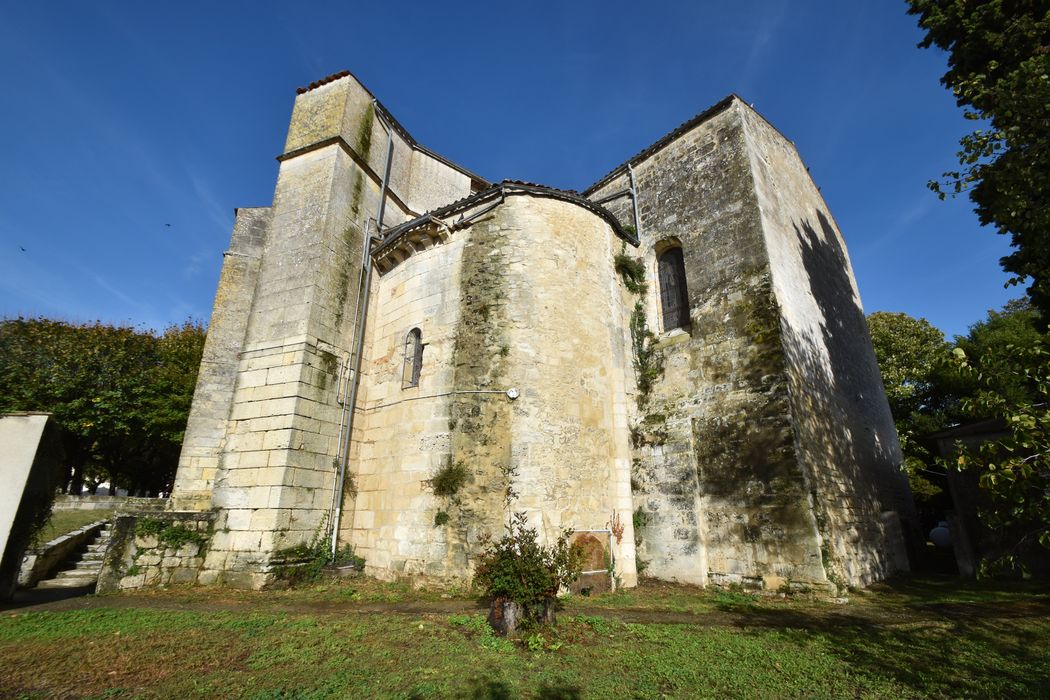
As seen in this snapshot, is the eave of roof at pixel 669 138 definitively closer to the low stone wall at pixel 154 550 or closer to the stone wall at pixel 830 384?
the stone wall at pixel 830 384

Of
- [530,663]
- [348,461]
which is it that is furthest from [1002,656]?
[348,461]

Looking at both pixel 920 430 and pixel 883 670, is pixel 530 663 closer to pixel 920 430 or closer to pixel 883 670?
pixel 883 670

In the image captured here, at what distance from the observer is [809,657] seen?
5.16m

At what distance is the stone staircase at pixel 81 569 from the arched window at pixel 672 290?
40.7 ft

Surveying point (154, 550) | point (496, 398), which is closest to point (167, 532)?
point (154, 550)

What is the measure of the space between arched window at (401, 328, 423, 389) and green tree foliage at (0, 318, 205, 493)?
15391 millimetres

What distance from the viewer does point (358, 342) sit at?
35.5 feet

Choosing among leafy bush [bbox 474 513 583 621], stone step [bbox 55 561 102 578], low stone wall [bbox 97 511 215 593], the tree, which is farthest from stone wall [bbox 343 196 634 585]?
the tree

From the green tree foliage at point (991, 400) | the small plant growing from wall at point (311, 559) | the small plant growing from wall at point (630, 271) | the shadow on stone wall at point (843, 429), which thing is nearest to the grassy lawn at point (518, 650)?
the small plant growing from wall at point (311, 559)

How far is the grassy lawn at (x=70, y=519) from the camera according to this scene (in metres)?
13.4

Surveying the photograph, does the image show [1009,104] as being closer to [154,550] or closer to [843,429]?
[843,429]

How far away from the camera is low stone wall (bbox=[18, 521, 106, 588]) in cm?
954

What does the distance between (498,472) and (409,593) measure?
99.4 inches

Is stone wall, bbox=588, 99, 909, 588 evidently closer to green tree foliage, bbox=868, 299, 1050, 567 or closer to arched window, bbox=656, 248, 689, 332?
arched window, bbox=656, 248, 689, 332
